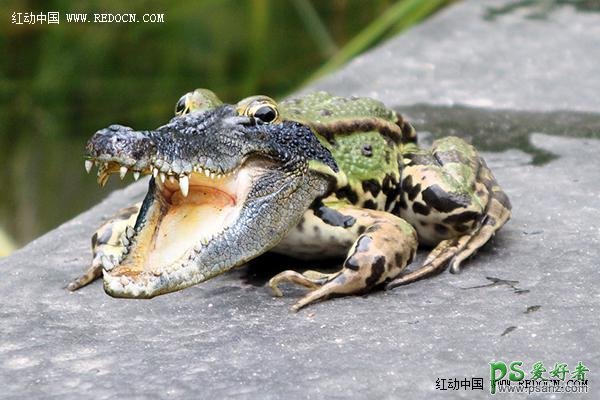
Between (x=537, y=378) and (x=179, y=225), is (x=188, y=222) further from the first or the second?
(x=537, y=378)

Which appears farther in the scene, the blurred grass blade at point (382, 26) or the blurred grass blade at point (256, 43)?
the blurred grass blade at point (256, 43)

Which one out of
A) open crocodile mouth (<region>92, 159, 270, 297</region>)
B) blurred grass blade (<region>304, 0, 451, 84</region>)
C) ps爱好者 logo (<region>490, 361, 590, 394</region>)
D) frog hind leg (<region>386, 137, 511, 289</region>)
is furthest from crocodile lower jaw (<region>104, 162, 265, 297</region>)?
blurred grass blade (<region>304, 0, 451, 84</region>)

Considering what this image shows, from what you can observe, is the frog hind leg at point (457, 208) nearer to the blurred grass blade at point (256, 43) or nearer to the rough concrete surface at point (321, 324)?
the rough concrete surface at point (321, 324)

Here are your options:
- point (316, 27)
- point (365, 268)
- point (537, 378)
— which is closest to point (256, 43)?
point (316, 27)

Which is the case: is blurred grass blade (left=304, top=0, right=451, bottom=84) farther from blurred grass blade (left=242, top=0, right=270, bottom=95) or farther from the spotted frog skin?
the spotted frog skin

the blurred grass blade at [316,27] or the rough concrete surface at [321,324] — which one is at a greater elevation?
the blurred grass blade at [316,27]

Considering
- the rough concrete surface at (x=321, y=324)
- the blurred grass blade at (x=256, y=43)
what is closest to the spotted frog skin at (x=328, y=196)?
the rough concrete surface at (x=321, y=324)
